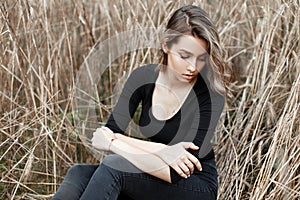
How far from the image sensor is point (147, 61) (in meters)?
2.54

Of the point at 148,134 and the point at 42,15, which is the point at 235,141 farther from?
the point at 42,15

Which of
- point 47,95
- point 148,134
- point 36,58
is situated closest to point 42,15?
point 36,58

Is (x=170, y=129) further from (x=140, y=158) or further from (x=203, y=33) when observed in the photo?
(x=203, y=33)

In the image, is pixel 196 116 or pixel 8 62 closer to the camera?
pixel 196 116

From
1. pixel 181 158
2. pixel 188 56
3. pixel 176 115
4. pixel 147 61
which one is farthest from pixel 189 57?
pixel 147 61

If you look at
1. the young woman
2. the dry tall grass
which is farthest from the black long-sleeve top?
the dry tall grass

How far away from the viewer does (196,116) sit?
1890 mm

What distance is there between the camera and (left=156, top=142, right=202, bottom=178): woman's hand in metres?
1.73

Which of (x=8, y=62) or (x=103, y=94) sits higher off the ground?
(x=8, y=62)

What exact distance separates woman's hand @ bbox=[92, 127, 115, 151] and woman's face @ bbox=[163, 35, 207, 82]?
34 cm

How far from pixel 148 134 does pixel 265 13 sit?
84cm

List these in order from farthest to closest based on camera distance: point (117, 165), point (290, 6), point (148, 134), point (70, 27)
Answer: point (70, 27) → point (290, 6) → point (148, 134) → point (117, 165)

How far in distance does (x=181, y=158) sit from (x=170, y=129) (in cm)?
22

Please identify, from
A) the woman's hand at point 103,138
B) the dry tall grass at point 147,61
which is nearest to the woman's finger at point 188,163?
the woman's hand at point 103,138
